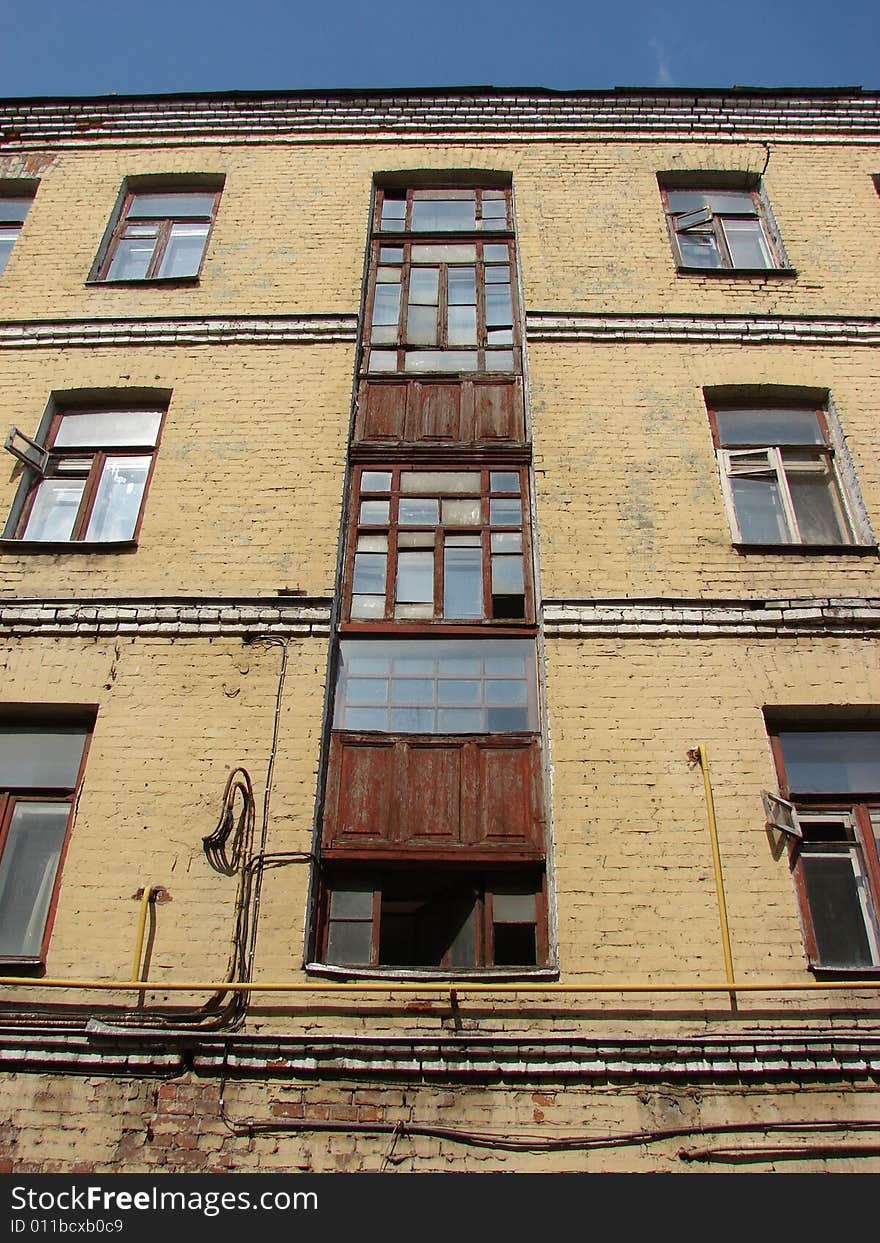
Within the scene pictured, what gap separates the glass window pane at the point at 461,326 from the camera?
383 inches

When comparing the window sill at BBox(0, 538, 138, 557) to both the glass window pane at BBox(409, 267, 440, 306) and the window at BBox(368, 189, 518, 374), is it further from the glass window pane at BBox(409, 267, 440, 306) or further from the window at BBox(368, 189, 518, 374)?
the glass window pane at BBox(409, 267, 440, 306)

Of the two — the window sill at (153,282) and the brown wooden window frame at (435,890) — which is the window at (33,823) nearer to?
the brown wooden window frame at (435,890)

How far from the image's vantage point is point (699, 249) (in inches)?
413

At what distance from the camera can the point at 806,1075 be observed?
219 inches

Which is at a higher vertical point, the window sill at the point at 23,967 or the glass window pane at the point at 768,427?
the glass window pane at the point at 768,427

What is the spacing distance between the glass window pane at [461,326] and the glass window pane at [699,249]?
8.29 feet

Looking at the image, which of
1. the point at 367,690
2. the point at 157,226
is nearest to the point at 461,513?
the point at 367,690

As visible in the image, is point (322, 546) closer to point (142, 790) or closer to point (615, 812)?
point (142, 790)

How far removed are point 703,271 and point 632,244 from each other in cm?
89

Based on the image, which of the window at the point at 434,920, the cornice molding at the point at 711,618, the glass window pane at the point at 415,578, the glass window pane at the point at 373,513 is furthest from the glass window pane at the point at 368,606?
the window at the point at 434,920

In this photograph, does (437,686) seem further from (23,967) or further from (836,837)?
(23,967)

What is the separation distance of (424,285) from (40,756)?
6.52 metres

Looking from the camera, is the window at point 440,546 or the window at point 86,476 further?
the window at point 86,476

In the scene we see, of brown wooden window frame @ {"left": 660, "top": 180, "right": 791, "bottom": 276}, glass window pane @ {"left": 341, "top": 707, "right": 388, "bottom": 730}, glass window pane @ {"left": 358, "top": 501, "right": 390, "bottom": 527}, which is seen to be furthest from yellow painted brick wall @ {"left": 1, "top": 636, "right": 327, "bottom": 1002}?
brown wooden window frame @ {"left": 660, "top": 180, "right": 791, "bottom": 276}
